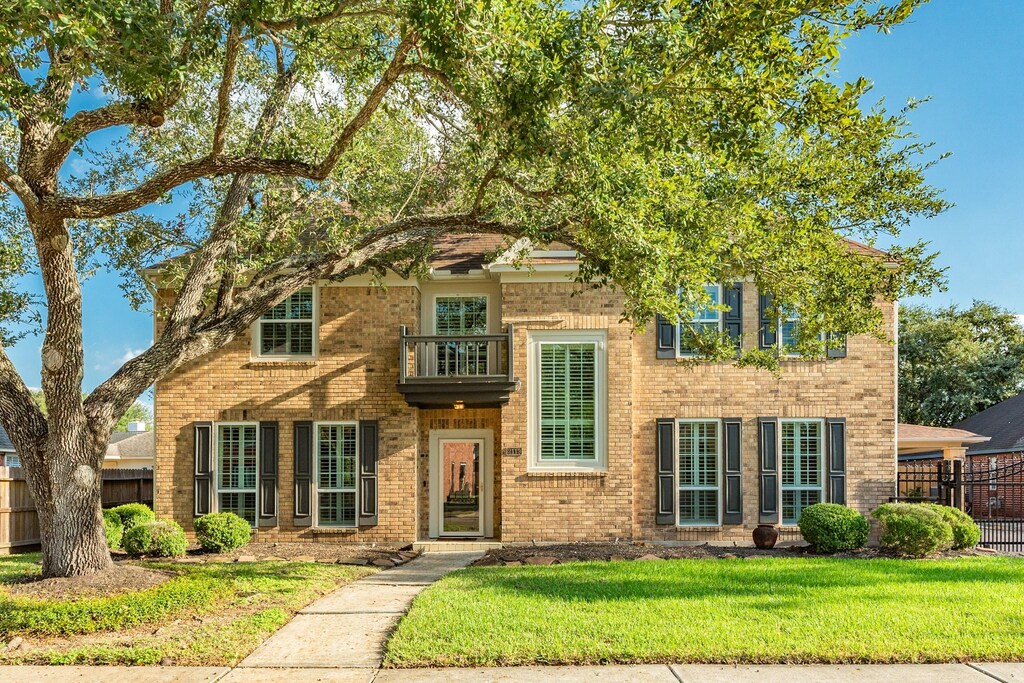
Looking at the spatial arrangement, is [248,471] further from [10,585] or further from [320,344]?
[10,585]

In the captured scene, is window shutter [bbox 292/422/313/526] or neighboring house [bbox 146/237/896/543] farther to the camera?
window shutter [bbox 292/422/313/526]

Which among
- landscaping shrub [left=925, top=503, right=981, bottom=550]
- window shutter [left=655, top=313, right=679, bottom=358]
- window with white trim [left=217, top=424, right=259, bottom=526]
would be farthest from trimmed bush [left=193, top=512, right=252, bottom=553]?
landscaping shrub [left=925, top=503, right=981, bottom=550]

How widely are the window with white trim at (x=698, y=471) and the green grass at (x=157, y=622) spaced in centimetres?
804

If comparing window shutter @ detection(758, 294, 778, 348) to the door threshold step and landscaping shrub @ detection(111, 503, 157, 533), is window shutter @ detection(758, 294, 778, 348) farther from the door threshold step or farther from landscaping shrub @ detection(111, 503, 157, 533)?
landscaping shrub @ detection(111, 503, 157, 533)

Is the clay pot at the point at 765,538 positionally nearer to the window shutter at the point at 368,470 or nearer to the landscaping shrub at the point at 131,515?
the window shutter at the point at 368,470

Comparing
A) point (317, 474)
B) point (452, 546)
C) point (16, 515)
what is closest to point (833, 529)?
point (452, 546)

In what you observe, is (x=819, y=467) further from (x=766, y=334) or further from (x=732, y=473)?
(x=766, y=334)

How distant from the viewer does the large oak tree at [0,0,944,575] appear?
7.23 meters

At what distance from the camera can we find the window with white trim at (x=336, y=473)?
629 inches

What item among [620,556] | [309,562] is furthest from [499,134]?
[309,562]

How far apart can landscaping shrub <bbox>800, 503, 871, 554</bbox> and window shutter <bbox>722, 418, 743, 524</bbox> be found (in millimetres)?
2151

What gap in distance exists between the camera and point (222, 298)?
1144 centimetres

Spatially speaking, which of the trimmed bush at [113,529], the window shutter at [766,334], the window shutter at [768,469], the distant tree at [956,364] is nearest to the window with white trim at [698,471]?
the window shutter at [768,469]

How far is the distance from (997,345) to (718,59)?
3418 cm
